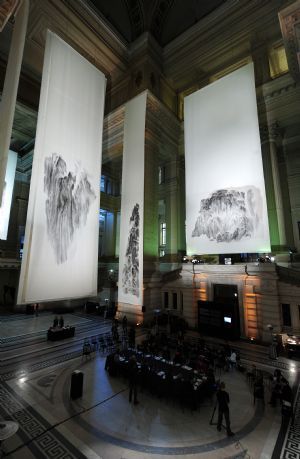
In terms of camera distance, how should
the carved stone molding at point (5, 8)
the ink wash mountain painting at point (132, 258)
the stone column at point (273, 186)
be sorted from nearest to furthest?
the carved stone molding at point (5, 8), the ink wash mountain painting at point (132, 258), the stone column at point (273, 186)

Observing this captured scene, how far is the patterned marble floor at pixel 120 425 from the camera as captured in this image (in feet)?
16.0

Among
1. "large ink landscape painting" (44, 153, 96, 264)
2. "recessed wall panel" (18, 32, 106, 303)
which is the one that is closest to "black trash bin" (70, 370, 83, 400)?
"recessed wall panel" (18, 32, 106, 303)

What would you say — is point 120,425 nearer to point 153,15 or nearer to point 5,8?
point 5,8

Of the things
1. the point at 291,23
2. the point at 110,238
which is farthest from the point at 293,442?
the point at 110,238

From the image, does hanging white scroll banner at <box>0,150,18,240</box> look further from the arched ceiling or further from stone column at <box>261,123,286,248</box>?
stone column at <box>261,123,286,248</box>

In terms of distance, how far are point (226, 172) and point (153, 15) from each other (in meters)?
13.2

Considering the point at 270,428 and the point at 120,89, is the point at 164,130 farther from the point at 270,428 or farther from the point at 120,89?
the point at 270,428

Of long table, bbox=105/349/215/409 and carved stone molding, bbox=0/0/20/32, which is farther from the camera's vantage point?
long table, bbox=105/349/215/409

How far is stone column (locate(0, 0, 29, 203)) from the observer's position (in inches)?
183

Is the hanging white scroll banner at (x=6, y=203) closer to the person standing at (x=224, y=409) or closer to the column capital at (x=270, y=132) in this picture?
the person standing at (x=224, y=409)

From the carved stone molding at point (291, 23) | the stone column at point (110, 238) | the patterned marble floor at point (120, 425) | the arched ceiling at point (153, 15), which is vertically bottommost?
the patterned marble floor at point (120, 425)

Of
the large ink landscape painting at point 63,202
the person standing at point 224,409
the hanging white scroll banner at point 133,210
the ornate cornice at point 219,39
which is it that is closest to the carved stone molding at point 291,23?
the large ink landscape painting at point 63,202

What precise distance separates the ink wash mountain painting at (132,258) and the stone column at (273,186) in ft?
27.9

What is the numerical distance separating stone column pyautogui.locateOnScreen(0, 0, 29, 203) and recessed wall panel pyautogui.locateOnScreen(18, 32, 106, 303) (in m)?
3.20
